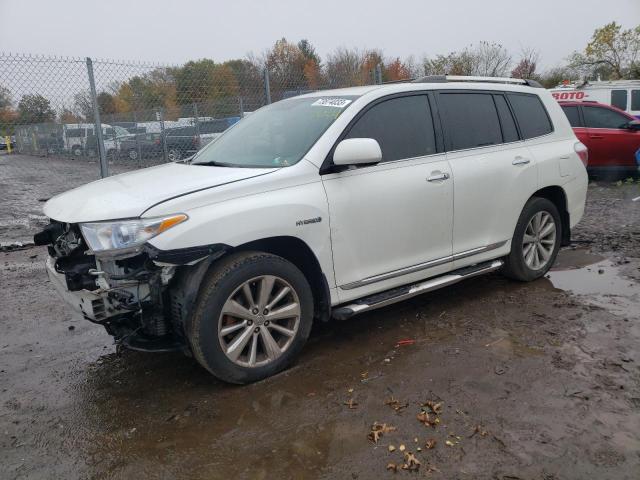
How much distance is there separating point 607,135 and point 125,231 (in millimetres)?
11092

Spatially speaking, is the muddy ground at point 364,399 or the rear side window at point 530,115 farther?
the rear side window at point 530,115

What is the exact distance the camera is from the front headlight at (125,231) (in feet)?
9.84

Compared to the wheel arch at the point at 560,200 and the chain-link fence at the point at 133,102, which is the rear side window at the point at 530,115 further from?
the chain-link fence at the point at 133,102

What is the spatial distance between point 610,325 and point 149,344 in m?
3.43

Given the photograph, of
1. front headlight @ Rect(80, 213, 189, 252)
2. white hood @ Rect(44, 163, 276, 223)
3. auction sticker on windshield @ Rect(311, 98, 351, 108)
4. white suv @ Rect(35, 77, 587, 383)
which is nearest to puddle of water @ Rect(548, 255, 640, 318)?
white suv @ Rect(35, 77, 587, 383)

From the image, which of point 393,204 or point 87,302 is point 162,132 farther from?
point 87,302

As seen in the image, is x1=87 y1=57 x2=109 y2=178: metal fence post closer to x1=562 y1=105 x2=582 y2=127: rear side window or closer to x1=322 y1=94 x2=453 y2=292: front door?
x1=322 y1=94 x2=453 y2=292: front door

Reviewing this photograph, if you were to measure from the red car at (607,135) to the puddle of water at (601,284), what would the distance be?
629cm

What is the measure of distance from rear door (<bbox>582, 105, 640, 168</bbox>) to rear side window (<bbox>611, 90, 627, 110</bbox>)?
241 cm

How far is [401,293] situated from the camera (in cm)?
392

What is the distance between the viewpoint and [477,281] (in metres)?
5.45

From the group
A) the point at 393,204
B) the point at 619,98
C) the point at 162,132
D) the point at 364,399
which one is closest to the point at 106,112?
the point at 162,132

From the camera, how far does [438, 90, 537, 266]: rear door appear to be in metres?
4.35

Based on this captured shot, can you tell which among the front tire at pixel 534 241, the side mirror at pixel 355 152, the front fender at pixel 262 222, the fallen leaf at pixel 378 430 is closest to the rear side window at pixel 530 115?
the front tire at pixel 534 241
